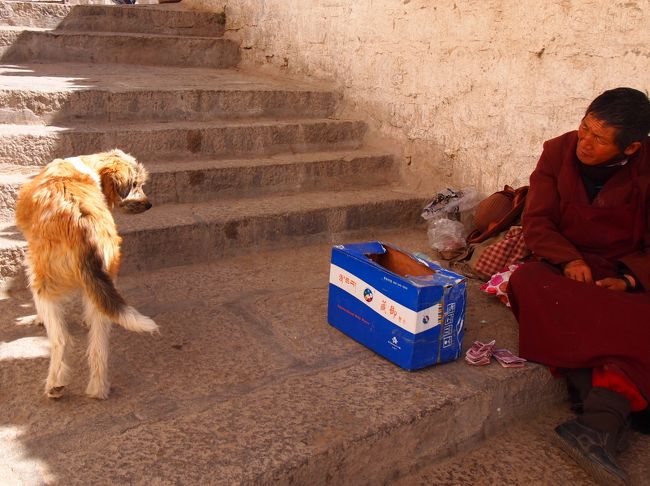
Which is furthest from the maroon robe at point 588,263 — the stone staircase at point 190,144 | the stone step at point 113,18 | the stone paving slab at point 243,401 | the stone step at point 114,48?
the stone step at point 113,18

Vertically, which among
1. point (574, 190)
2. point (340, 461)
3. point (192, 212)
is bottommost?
point (340, 461)

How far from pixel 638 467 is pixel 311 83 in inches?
190

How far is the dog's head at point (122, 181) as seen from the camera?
9.07 ft

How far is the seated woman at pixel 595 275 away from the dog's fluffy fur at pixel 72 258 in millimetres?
1928

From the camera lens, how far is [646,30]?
371 cm

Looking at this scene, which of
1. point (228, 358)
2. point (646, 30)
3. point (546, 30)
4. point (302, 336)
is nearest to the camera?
point (228, 358)

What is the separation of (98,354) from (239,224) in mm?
1870

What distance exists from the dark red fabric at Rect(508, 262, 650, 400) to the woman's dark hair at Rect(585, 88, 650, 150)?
2.50ft

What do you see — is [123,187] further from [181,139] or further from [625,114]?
[625,114]

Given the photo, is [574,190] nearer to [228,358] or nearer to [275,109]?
[228,358]

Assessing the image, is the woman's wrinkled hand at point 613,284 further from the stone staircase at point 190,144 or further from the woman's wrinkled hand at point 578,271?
the stone staircase at point 190,144

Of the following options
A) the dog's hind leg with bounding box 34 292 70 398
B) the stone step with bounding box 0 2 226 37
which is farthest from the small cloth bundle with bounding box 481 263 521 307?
the stone step with bounding box 0 2 226 37

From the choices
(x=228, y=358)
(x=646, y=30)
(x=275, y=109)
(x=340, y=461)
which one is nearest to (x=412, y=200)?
(x=275, y=109)

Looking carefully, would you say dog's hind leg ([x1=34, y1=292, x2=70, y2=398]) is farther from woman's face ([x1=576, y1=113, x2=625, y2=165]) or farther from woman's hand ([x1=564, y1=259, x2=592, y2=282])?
woman's face ([x1=576, y1=113, x2=625, y2=165])
